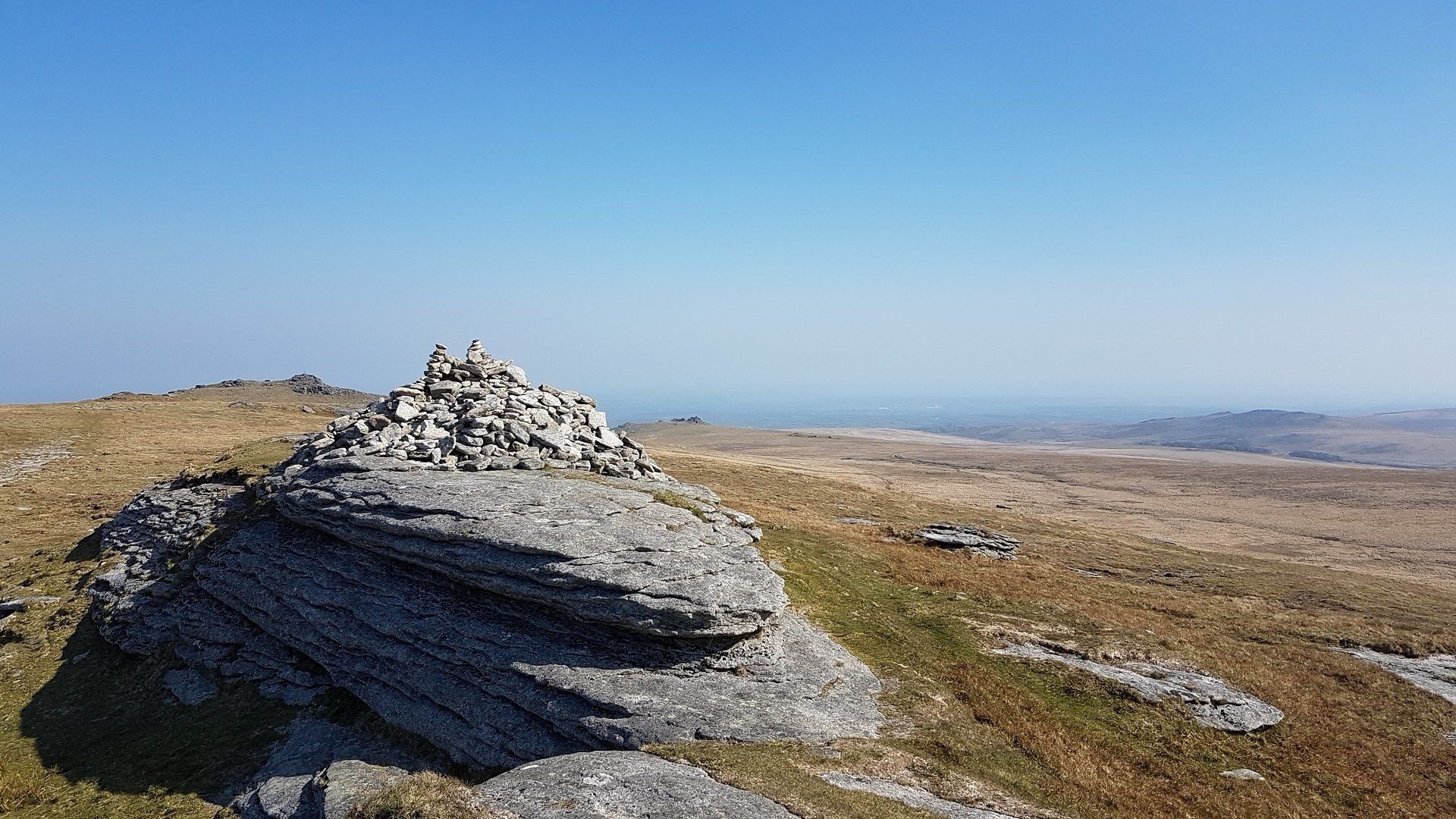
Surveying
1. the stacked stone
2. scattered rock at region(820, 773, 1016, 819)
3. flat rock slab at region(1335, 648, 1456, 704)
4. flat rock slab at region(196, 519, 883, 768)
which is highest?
the stacked stone

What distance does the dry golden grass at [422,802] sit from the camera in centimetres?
1080

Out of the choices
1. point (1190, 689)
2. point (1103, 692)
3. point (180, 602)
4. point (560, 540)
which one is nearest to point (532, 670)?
point (560, 540)

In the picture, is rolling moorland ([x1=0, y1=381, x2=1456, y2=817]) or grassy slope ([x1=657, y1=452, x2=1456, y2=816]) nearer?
grassy slope ([x1=657, y1=452, x2=1456, y2=816])

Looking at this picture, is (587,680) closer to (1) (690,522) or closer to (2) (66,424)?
(1) (690,522)

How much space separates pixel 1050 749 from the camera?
15.7 metres

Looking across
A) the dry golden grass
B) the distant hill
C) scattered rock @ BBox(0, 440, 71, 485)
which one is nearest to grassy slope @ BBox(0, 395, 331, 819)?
the dry golden grass

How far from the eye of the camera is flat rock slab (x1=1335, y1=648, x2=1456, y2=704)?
22000 millimetres

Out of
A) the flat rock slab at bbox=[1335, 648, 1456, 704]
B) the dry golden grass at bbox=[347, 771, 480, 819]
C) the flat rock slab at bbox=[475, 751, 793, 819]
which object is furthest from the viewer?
the flat rock slab at bbox=[1335, 648, 1456, 704]

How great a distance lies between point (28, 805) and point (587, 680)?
1430 cm

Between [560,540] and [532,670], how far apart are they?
10.6 feet

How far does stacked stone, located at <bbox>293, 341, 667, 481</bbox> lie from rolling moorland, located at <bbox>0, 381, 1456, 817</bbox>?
309 inches

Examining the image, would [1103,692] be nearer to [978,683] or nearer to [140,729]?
[978,683]

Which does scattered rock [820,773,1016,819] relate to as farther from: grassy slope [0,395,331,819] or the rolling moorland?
grassy slope [0,395,331,819]

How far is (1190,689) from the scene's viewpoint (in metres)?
19.9
